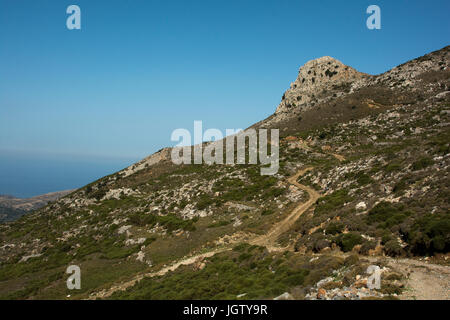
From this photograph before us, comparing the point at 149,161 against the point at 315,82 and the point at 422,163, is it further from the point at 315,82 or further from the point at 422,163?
the point at 422,163

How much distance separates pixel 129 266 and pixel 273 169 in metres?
31.4

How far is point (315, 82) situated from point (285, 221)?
97.0 metres

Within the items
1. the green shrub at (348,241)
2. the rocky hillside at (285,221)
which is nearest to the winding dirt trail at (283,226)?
the rocky hillside at (285,221)

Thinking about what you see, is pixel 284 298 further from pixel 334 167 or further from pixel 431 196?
pixel 334 167

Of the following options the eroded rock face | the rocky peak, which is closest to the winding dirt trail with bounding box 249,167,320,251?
the eroded rock face

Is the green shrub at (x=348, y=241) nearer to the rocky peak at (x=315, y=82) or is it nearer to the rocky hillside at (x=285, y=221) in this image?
the rocky hillside at (x=285, y=221)

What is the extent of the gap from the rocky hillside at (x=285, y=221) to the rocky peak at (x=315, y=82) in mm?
23022

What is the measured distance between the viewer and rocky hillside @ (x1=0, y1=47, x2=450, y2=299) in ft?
51.4

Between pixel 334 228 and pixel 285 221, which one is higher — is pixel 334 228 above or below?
above

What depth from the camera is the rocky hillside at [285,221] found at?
15656 mm

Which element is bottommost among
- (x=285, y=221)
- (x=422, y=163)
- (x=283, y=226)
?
(x=283, y=226)

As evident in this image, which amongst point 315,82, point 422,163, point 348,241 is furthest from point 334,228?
point 315,82

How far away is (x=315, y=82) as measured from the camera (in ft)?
373

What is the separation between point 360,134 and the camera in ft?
200
